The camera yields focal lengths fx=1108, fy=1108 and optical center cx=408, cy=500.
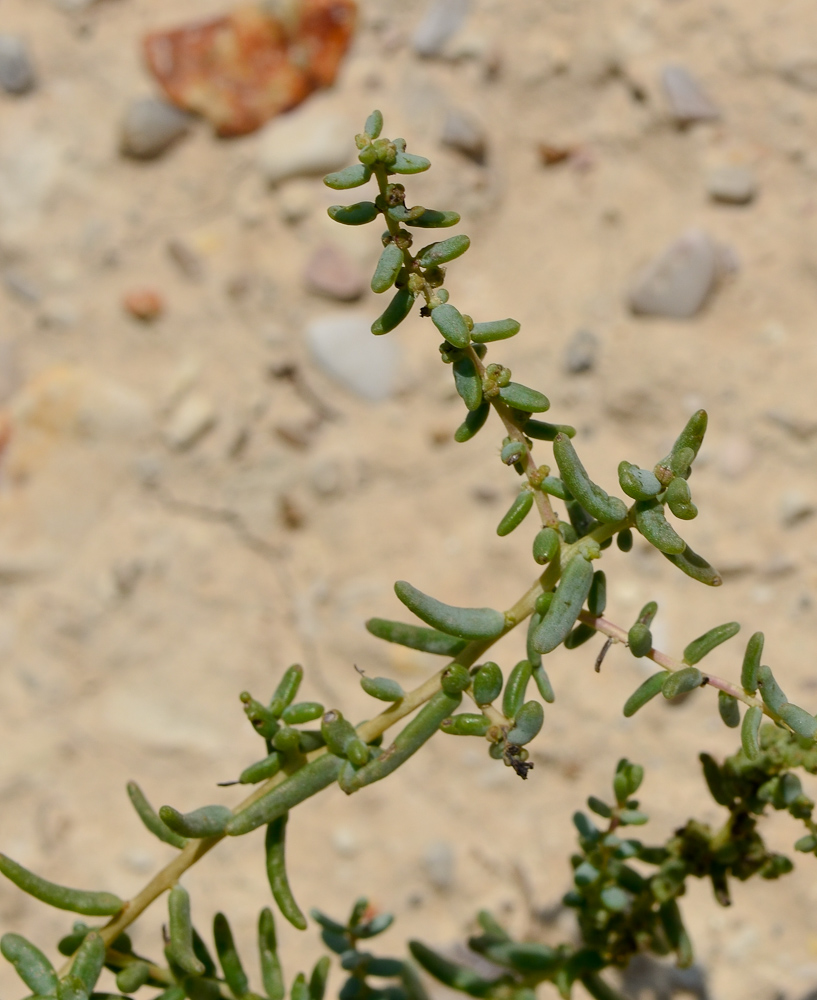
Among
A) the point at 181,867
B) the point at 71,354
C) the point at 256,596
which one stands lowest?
the point at 181,867

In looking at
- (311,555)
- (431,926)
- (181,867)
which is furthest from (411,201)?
(181,867)

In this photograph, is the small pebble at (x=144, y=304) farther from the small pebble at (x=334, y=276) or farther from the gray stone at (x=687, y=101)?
the gray stone at (x=687, y=101)

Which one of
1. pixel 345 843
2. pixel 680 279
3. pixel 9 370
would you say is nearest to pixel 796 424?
pixel 680 279

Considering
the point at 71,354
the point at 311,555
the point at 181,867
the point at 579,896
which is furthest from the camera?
the point at 71,354

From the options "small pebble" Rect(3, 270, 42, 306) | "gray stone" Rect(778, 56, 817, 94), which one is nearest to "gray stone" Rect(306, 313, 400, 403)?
"small pebble" Rect(3, 270, 42, 306)

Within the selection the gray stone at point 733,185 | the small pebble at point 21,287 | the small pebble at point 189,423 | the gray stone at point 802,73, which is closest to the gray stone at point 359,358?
the small pebble at point 189,423

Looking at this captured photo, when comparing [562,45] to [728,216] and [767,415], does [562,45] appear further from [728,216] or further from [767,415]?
[767,415]
